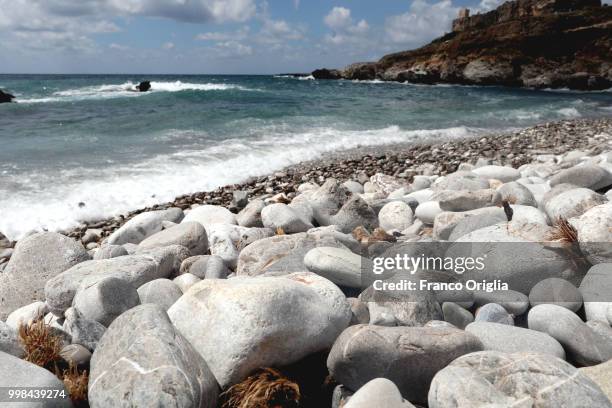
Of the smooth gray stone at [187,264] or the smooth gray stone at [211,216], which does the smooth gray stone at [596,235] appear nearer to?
the smooth gray stone at [187,264]

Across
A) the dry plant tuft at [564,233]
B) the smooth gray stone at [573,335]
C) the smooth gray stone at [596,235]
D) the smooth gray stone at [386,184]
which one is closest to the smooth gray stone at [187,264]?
the smooth gray stone at [573,335]

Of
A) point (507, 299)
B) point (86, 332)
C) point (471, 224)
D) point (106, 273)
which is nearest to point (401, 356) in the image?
point (507, 299)

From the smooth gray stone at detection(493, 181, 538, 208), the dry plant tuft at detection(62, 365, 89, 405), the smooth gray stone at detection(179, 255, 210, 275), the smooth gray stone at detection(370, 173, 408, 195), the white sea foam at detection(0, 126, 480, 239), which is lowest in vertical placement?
the white sea foam at detection(0, 126, 480, 239)

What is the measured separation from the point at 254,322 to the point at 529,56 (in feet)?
193

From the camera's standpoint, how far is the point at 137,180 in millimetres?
7707

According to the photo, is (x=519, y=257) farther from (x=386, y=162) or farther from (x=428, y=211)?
(x=386, y=162)

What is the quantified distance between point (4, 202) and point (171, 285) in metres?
4.87

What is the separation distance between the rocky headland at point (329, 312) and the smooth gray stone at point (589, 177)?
0.5 inches

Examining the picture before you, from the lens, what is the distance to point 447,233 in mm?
3779

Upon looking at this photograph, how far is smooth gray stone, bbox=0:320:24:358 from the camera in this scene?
228 cm

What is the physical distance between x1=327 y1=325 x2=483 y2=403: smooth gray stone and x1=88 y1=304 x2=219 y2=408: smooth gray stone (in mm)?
597

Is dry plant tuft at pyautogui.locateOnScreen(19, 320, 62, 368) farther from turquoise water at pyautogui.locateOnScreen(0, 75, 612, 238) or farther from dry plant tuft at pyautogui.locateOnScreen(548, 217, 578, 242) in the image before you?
turquoise water at pyautogui.locateOnScreen(0, 75, 612, 238)

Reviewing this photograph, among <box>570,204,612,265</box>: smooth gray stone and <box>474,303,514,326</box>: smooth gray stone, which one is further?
<box>570,204,612,265</box>: smooth gray stone

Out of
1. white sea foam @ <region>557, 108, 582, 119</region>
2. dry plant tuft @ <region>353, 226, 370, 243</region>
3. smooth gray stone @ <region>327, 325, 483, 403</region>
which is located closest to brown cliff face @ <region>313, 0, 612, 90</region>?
white sea foam @ <region>557, 108, 582, 119</region>
